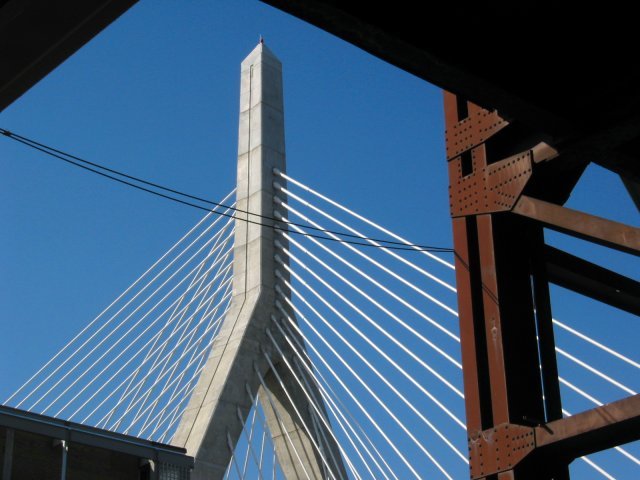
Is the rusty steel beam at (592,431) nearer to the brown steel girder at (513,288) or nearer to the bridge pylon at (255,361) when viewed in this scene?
the brown steel girder at (513,288)

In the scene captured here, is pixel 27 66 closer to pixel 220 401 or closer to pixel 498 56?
pixel 498 56

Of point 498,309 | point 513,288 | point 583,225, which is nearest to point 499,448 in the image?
point 498,309

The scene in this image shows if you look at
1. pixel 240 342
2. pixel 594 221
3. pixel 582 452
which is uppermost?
pixel 240 342

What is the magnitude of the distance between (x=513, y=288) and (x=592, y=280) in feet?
1.81

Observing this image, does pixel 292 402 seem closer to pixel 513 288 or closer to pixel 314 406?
pixel 314 406

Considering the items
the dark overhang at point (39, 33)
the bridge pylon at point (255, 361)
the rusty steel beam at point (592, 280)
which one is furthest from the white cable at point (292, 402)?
the dark overhang at point (39, 33)

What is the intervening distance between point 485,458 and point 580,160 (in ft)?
5.20

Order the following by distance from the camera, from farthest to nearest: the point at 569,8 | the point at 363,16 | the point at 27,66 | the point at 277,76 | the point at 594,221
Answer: the point at 277,76
the point at 594,221
the point at 569,8
the point at 363,16
the point at 27,66

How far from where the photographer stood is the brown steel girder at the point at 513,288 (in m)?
5.02

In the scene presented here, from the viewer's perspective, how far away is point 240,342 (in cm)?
1683

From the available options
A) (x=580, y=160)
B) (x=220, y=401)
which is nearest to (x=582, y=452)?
(x=580, y=160)

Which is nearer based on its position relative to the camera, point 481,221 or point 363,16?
point 363,16

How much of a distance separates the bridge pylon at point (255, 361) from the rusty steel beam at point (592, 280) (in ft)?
30.4

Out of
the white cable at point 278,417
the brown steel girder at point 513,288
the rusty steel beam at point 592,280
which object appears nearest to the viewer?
the brown steel girder at point 513,288
